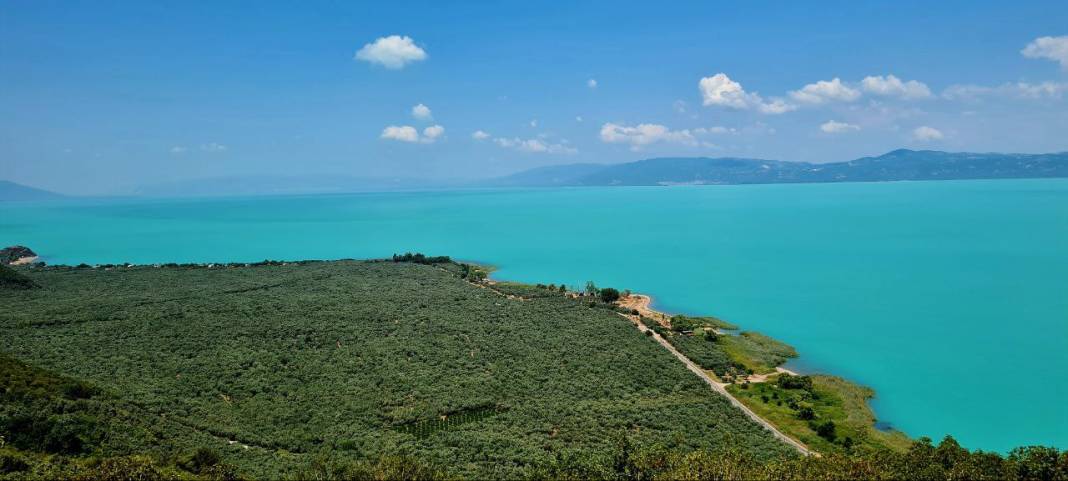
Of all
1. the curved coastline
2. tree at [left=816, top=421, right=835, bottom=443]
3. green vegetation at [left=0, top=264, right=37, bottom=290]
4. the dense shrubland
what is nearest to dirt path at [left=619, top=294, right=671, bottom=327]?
the curved coastline

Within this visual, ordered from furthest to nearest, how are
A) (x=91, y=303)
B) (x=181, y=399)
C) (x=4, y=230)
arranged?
1. (x=4, y=230)
2. (x=91, y=303)
3. (x=181, y=399)

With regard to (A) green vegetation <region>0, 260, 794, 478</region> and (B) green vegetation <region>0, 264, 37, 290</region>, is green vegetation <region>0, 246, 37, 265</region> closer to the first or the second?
(B) green vegetation <region>0, 264, 37, 290</region>

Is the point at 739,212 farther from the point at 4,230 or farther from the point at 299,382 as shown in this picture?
the point at 4,230

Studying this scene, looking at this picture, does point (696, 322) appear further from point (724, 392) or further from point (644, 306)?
point (724, 392)

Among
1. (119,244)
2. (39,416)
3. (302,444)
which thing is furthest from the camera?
(119,244)

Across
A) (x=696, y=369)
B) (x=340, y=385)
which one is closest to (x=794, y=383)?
(x=696, y=369)

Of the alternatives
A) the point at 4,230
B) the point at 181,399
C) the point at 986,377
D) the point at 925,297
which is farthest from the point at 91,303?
the point at 4,230

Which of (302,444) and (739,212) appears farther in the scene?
(739,212)
